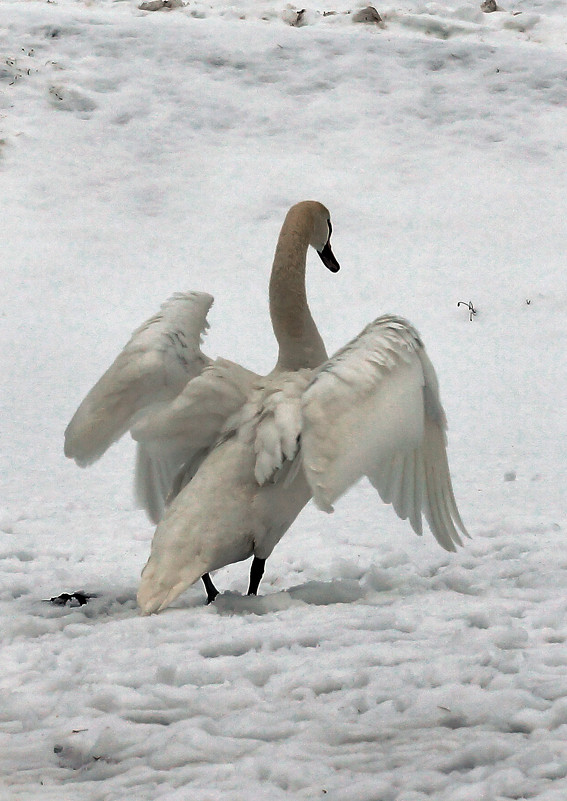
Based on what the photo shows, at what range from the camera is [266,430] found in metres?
3.51

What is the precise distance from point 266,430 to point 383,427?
0.45 m

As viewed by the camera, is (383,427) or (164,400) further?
(164,400)

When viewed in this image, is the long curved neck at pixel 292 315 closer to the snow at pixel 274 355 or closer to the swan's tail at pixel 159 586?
the snow at pixel 274 355

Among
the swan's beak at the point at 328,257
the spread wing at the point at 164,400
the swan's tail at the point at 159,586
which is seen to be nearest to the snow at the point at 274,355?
the swan's tail at the point at 159,586

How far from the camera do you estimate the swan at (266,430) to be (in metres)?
3.22

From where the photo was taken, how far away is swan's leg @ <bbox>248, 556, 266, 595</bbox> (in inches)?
147

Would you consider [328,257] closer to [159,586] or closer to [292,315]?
[292,315]

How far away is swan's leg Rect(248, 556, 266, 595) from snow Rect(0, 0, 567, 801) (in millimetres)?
208

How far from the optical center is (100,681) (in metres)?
2.57

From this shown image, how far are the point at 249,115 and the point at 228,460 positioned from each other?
357 inches

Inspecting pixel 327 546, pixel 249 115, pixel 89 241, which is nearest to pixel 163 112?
pixel 249 115

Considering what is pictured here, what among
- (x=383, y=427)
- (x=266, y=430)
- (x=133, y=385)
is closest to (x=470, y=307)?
(x=133, y=385)

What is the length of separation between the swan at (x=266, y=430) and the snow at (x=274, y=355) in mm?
237

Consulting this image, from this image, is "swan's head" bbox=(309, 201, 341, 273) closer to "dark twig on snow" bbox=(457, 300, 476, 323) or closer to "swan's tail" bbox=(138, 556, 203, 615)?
"swan's tail" bbox=(138, 556, 203, 615)
